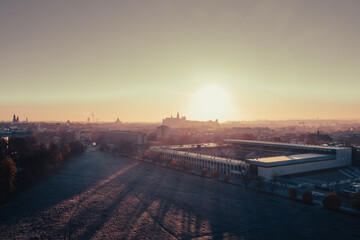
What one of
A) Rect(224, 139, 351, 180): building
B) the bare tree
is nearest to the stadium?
Rect(224, 139, 351, 180): building

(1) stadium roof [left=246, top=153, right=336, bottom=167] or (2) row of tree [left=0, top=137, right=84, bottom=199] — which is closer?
(2) row of tree [left=0, top=137, right=84, bottom=199]

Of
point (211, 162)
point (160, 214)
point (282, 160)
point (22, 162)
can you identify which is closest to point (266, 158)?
point (282, 160)

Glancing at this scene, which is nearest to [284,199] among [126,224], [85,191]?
[126,224]

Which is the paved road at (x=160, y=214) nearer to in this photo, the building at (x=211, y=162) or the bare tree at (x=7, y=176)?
the bare tree at (x=7, y=176)

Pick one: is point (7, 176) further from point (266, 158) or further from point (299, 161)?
point (299, 161)

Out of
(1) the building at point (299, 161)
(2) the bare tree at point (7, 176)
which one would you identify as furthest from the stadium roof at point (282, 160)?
(2) the bare tree at point (7, 176)

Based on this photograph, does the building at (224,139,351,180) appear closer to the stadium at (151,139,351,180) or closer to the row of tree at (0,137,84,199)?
the stadium at (151,139,351,180)
